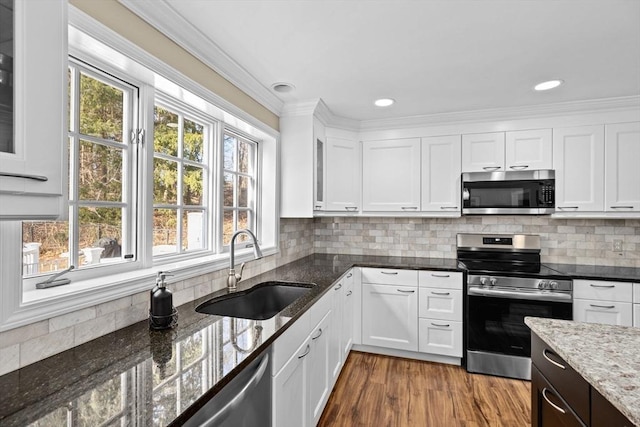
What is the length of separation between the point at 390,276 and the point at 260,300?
1.34 meters

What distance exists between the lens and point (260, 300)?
2197mm

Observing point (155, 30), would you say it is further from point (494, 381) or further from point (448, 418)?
point (494, 381)

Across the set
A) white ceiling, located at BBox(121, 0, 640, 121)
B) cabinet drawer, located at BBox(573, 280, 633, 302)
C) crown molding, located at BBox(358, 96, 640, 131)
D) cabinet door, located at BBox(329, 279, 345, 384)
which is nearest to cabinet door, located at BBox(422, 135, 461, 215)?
crown molding, located at BBox(358, 96, 640, 131)

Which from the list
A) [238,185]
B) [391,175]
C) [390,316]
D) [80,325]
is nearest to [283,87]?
[238,185]

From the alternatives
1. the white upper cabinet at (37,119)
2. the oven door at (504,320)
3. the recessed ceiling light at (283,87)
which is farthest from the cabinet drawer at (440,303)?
the white upper cabinet at (37,119)

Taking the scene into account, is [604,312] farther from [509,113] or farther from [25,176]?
[25,176]

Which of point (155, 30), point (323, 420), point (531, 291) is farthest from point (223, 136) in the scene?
point (531, 291)

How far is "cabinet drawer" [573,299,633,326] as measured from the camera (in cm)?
246

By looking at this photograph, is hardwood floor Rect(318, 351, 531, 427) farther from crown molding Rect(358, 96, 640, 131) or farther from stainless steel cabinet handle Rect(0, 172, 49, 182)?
crown molding Rect(358, 96, 640, 131)

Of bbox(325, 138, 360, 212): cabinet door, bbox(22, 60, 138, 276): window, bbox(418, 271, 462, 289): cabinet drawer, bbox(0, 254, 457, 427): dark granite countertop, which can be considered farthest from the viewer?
bbox(325, 138, 360, 212): cabinet door

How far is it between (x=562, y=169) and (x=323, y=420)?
287cm

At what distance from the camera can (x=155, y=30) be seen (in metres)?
1.51

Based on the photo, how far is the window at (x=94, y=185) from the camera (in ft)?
4.18

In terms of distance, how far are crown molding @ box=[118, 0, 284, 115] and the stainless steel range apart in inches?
92.6
